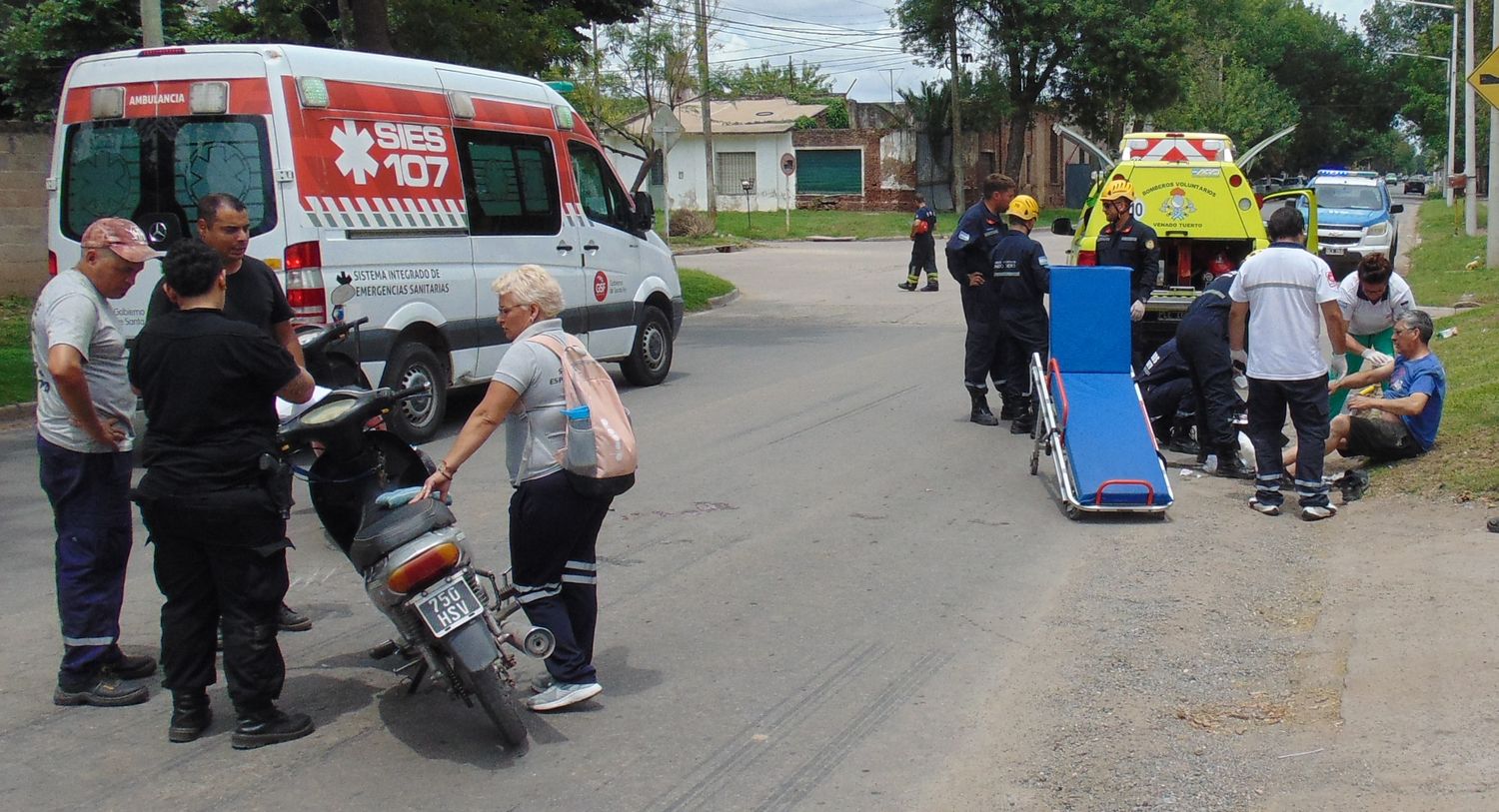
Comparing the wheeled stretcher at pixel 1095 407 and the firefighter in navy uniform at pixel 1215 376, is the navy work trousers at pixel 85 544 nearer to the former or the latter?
the wheeled stretcher at pixel 1095 407

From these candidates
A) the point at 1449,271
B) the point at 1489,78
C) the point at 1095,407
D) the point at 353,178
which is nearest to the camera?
the point at 1095,407

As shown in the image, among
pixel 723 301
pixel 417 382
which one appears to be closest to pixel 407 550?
pixel 417 382

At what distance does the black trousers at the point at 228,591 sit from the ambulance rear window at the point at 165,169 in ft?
16.3

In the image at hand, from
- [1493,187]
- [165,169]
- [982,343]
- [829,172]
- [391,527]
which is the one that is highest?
[829,172]

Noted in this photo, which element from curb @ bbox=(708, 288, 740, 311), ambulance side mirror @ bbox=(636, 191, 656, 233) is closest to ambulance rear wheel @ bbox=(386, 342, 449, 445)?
ambulance side mirror @ bbox=(636, 191, 656, 233)

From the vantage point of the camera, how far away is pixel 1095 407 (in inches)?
345

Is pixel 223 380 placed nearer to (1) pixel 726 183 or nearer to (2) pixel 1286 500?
(2) pixel 1286 500

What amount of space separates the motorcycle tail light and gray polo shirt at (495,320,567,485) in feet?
1.49

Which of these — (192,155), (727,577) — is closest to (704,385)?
(192,155)

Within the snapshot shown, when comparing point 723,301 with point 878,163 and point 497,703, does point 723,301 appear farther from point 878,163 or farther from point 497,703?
point 878,163

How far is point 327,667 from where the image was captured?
5.55m

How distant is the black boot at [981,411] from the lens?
11.0m

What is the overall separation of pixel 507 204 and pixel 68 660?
666 cm

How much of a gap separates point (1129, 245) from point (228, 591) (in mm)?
8143
